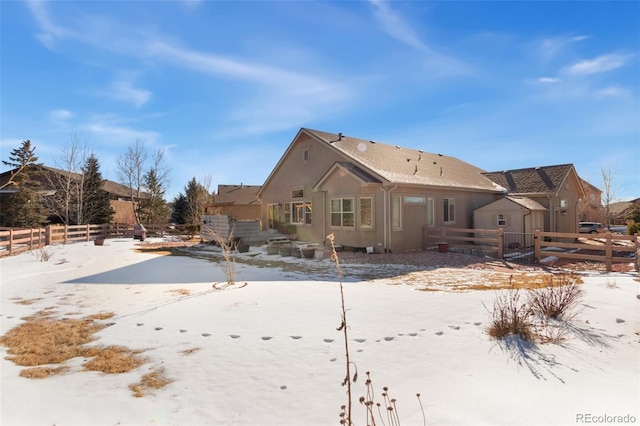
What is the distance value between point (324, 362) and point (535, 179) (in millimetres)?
23773

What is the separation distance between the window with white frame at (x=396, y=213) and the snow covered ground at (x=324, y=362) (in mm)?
7588

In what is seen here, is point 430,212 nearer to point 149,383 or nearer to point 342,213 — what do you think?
point 342,213

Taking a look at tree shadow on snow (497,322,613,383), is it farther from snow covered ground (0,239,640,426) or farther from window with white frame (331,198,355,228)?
window with white frame (331,198,355,228)

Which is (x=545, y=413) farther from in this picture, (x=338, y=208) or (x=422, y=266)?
(x=338, y=208)

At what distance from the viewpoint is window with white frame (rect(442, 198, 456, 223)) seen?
730 inches

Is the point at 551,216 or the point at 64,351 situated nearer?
the point at 64,351

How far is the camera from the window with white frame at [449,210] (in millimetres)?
18547

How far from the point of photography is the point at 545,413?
10.7 ft

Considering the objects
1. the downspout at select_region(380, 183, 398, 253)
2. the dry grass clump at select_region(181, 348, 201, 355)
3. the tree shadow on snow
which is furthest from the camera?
the downspout at select_region(380, 183, 398, 253)

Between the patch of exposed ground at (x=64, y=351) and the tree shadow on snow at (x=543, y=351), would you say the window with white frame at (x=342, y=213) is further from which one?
the patch of exposed ground at (x=64, y=351)

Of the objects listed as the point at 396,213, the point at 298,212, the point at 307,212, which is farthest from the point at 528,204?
the point at 298,212

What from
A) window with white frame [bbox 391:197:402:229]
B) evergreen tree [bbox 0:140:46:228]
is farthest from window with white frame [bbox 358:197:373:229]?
evergreen tree [bbox 0:140:46:228]

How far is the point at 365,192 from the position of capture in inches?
631

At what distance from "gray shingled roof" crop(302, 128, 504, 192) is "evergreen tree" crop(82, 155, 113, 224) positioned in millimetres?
23202
